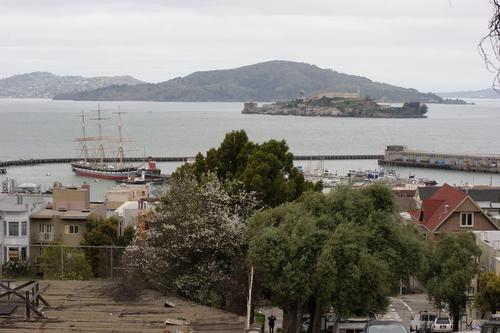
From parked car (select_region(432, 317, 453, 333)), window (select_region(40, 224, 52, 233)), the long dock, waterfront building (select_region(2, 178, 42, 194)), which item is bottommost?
the long dock

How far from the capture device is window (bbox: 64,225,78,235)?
121 feet

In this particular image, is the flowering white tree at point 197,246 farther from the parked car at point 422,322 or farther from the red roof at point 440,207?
the red roof at point 440,207

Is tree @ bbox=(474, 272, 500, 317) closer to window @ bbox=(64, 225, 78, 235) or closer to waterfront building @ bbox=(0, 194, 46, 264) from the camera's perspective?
waterfront building @ bbox=(0, 194, 46, 264)

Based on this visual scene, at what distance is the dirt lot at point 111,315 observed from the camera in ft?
54.3

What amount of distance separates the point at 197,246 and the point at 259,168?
385 centimetres

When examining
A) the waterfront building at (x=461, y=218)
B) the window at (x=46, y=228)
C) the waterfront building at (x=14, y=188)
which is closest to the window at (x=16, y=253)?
the window at (x=46, y=228)

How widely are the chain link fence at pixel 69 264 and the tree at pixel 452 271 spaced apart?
29.5 feet

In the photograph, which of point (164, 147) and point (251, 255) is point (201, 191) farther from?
point (164, 147)

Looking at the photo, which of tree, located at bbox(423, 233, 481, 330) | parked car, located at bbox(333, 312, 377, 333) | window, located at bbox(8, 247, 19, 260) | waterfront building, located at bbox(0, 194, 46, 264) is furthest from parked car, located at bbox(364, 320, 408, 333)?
window, located at bbox(8, 247, 19, 260)

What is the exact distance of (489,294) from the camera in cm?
2592

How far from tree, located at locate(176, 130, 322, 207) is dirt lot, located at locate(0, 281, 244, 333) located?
651 centimetres

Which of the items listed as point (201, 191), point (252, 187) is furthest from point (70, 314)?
point (252, 187)

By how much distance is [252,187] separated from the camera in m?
26.5

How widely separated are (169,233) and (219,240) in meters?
1.31
